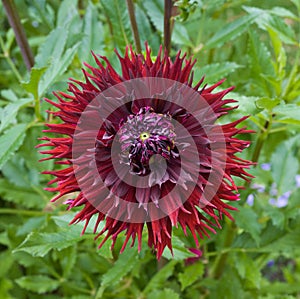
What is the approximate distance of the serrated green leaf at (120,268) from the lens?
2.61ft

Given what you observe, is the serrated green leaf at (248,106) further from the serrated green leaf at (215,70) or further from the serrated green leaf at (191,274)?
the serrated green leaf at (191,274)

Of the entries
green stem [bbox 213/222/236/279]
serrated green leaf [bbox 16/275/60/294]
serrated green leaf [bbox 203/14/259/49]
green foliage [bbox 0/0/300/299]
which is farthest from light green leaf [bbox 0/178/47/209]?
serrated green leaf [bbox 203/14/259/49]

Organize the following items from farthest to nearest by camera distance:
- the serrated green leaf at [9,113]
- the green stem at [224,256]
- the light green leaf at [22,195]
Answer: the light green leaf at [22,195]
the green stem at [224,256]
the serrated green leaf at [9,113]

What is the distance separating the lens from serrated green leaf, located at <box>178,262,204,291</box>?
85 centimetres

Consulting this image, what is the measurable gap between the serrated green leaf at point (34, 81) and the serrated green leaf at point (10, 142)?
2.6 inches

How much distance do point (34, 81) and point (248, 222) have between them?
18.6 inches

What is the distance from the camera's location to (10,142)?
754mm

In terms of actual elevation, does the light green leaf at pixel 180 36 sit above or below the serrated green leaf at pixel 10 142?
above

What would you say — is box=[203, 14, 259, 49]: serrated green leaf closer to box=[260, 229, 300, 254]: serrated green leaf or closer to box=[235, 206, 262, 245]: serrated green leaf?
box=[235, 206, 262, 245]: serrated green leaf

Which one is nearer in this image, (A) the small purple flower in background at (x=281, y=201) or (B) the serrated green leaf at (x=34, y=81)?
(B) the serrated green leaf at (x=34, y=81)

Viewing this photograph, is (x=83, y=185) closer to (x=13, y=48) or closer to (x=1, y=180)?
(x=1, y=180)

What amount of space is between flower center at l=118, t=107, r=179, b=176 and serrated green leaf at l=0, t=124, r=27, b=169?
0.25 metres

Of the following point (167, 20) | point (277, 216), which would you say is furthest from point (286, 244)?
point (167, 20)

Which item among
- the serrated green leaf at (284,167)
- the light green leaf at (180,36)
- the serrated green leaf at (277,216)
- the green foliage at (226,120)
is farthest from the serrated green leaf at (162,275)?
the light green leaf at (180,36)
